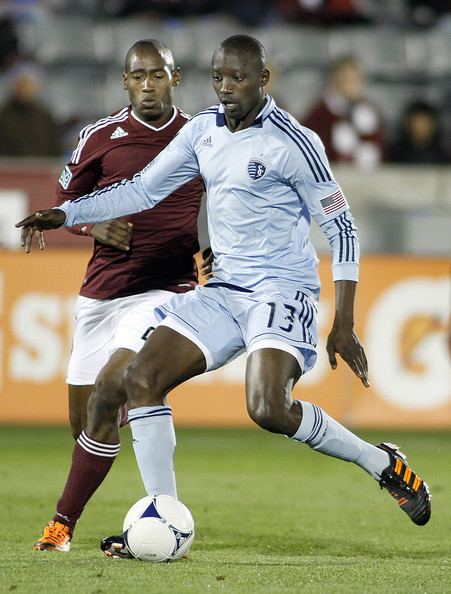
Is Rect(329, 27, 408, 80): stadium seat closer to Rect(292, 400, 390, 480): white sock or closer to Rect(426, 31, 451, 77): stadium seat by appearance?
Rect(426, 31, 451, 77): stadium seat

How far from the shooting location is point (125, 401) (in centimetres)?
575

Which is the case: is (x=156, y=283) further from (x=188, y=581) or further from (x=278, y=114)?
(x=188, y=581)

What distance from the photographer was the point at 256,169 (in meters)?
5.51

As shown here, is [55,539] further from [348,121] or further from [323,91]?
[323,91]

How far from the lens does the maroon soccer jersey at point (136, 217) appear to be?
6195 millimetres

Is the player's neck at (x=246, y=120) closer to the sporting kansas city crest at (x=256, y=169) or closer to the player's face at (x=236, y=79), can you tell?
the player's face at (x=236, y=79)

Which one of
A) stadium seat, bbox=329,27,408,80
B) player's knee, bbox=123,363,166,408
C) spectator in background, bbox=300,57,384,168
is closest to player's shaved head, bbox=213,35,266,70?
player's knee, bbox=123,363,166,408

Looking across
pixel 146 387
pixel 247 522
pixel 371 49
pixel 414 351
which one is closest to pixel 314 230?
pixel 414 351

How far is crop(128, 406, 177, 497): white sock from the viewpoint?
5332 millimetres

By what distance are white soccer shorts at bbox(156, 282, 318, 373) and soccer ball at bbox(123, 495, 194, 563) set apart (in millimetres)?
625

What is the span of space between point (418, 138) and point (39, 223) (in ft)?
27.0

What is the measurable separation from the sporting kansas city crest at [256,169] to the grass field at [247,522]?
1635 mm

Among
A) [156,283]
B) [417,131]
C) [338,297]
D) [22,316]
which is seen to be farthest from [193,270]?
[417,131]

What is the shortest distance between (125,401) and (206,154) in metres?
1.16
